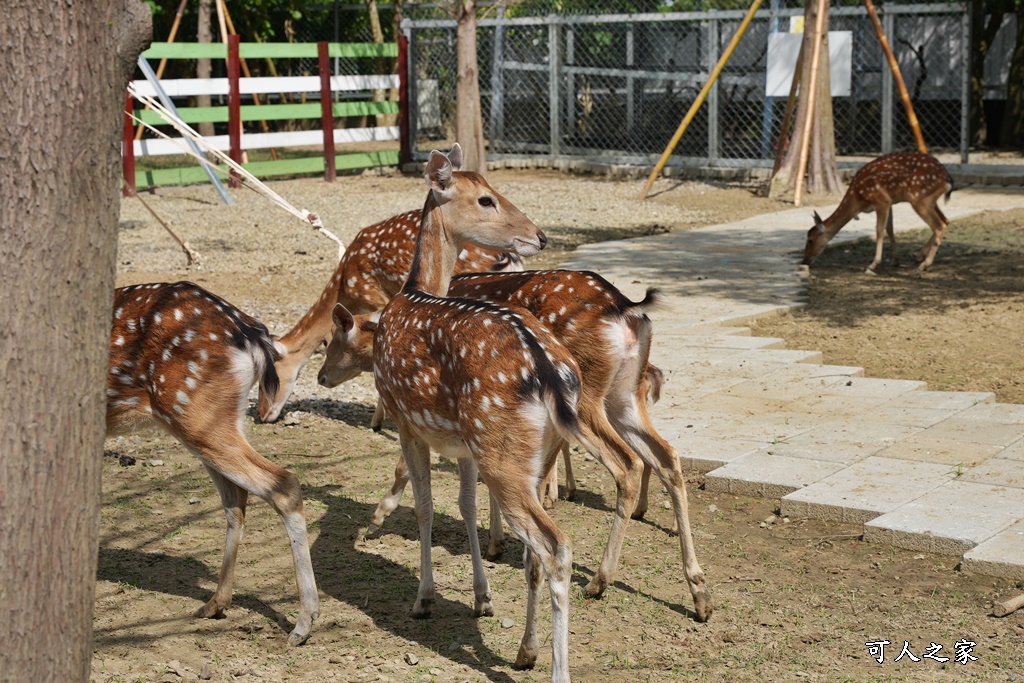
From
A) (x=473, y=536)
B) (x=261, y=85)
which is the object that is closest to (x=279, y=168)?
(x=261, y=85)

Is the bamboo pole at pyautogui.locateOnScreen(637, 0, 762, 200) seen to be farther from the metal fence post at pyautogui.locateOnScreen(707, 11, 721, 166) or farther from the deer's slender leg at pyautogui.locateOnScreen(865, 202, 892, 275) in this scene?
the deer's slender leg at pyautogui.locateOnScreen(865, 202, 892, 275)

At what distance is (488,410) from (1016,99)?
1873 cm

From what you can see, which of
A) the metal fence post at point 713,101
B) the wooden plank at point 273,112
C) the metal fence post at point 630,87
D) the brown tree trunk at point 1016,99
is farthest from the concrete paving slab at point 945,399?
the brown tree trunk at point 1016,99

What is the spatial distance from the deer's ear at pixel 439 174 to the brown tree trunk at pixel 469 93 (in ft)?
33.7

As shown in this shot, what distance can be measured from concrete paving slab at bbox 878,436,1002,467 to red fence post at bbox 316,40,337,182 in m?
13.1

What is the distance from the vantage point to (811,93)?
14.6 m

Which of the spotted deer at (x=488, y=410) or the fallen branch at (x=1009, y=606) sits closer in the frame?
the spotted deer at (x=488, y=410)

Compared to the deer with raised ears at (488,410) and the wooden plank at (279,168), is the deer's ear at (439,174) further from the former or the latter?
the wooden plank at (279,168)

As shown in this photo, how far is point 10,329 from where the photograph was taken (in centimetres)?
250

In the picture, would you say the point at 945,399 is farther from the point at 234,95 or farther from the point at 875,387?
the point at 234,95

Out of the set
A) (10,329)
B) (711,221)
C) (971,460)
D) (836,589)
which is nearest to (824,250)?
(711,221)

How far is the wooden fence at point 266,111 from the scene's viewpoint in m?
16.3

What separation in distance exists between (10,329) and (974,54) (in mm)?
19702

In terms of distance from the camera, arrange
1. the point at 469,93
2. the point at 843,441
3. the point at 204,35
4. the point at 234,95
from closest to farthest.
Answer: the point at 843,441 < the point at 469,93 < the point at 234,95 < the point at 204,35
